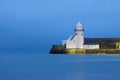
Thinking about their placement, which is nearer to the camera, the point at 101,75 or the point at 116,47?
the point at 101,75

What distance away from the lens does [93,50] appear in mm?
65062

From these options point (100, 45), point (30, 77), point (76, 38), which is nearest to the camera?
point (30, 77)

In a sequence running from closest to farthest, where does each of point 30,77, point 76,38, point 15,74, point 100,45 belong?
1. point 30,77
2. point 15,74
3. point 76,38
4. point 100,45

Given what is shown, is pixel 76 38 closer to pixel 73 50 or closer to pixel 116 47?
pixel 73 50

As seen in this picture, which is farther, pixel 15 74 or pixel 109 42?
pixel 109 42

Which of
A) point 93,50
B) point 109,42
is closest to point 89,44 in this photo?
point 93,50

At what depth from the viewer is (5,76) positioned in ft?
88.9

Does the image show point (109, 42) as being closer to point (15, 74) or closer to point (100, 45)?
point (100, 45)

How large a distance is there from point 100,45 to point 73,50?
5418mm

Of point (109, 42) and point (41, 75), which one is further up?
point (109, 42)

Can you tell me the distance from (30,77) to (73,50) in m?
38.2

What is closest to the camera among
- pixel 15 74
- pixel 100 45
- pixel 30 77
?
pixel 30 77

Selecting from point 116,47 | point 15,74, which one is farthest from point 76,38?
point 15,74

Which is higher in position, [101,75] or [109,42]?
[109,42]
